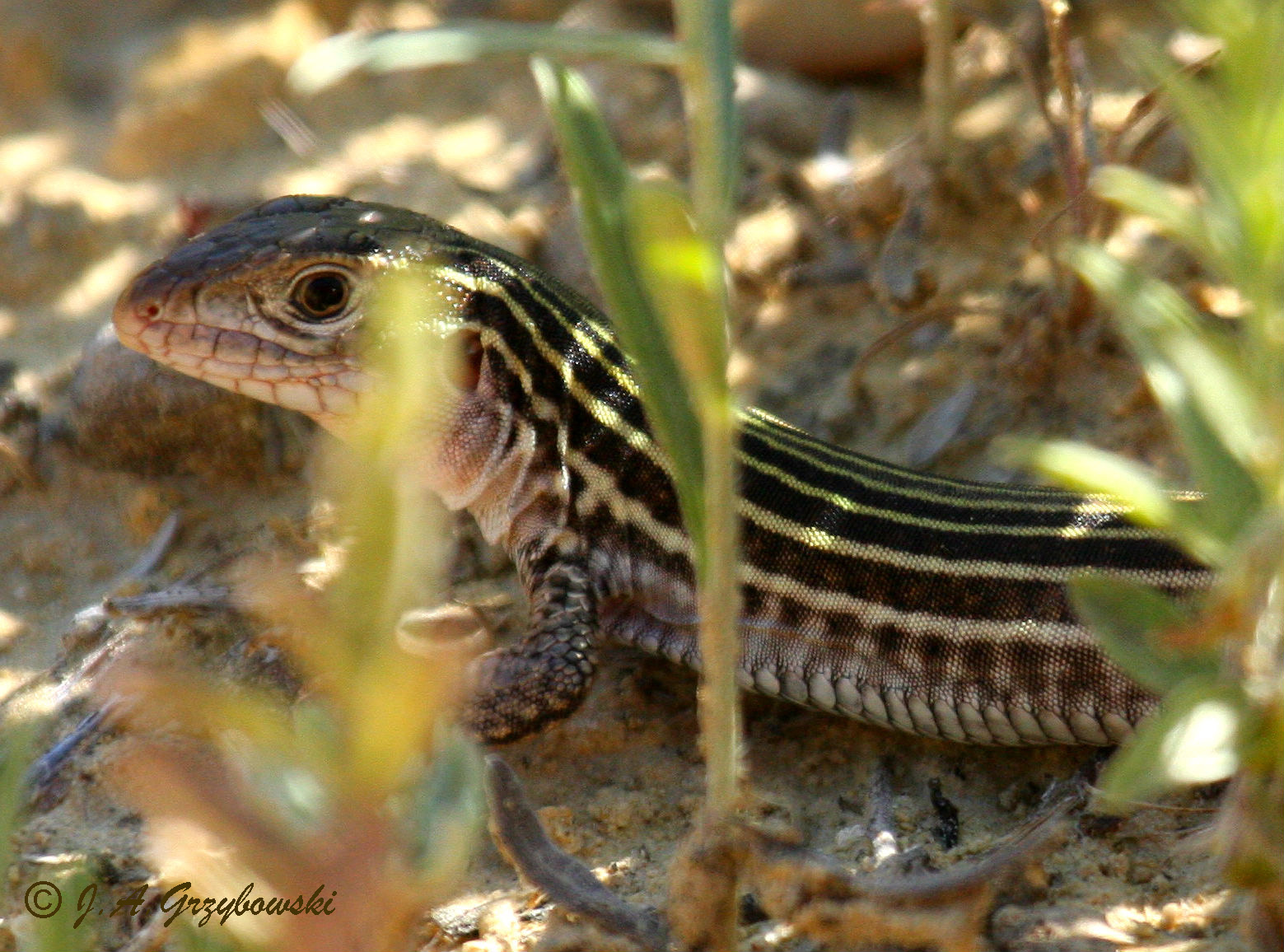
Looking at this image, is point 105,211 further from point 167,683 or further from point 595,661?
point 167,683

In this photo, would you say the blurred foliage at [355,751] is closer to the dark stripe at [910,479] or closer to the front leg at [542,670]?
the front leg at [542,670]

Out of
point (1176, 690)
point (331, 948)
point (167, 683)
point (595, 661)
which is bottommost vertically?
point (331, 948)

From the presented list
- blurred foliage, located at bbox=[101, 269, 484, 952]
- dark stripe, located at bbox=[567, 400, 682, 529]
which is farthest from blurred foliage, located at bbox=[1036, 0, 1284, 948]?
dark stripe, located at bbox=[567, 400, 682, 529]

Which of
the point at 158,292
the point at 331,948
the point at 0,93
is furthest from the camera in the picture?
the point at 0,93

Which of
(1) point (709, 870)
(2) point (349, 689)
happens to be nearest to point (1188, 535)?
(1) point (709, 870)

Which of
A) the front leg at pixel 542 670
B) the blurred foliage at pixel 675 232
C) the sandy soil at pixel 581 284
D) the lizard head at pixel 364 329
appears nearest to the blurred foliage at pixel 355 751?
the blurred foliage at pixel 675 232
